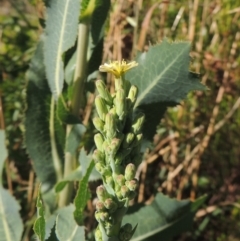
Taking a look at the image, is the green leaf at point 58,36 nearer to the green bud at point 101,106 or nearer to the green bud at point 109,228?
the green bud at point 101,106

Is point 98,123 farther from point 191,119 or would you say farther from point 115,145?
point 191,119

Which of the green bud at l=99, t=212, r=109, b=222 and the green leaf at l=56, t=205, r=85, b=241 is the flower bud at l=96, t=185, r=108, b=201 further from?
the green leaf at l=56, t=205, r=85, b=241

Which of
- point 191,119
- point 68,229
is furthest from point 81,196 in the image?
point 191,119

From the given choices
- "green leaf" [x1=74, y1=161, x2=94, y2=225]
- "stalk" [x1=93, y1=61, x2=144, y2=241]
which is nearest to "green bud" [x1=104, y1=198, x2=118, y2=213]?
"stalk" [x1=93, y1=61, x2=144, y2=241]

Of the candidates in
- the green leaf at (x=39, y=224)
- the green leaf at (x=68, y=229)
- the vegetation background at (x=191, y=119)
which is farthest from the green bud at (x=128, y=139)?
the vegetation background at (x=191, y=119)

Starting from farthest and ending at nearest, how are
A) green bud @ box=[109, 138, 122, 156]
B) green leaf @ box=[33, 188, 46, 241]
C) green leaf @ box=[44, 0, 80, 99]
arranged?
green leaf @ box=[44, 0, 80, 99], green leaf @ box=[33, 188, 46, 241], green bud @ box=[109, 138, 122, 156]

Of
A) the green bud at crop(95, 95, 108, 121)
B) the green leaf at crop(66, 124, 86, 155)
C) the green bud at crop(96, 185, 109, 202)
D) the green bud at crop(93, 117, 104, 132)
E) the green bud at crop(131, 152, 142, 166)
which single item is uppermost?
the green bud at crop(95, 95, 108, 121)

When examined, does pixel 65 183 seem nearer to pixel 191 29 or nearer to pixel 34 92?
pixel 34 92
